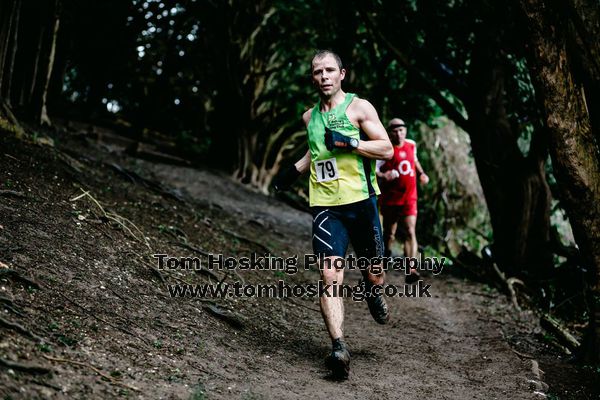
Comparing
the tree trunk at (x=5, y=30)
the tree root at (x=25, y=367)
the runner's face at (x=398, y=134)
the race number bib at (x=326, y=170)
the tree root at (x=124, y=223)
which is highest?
the tree trunk at (x=5, y=30)

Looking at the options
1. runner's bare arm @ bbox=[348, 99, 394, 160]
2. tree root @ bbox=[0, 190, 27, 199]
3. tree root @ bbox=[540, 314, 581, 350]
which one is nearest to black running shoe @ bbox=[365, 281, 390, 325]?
runner's bare arm @ bbox=[348, 99, 394, 160]

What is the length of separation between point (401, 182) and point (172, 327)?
15.3 ft

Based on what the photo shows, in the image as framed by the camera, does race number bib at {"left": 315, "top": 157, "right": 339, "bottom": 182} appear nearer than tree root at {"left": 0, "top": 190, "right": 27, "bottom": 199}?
Yes

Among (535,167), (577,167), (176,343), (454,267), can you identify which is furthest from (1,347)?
(454,267)

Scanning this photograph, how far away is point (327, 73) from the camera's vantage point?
4781 millimetres

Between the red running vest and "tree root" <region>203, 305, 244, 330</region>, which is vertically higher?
the red running vest

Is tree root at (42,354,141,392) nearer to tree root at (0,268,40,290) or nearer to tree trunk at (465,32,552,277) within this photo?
tree root at (0,268,40,290)

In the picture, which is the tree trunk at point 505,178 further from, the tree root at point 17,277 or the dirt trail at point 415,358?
the tree root at point 17,277

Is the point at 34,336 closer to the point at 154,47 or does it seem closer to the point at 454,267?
the point at 454,267

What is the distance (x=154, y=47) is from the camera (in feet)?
59.2

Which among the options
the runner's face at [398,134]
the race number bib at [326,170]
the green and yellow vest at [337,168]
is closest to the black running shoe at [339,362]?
the green and yellow vest at [337,168]

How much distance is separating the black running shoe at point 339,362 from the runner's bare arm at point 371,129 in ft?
4.84

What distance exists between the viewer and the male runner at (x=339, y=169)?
184 inches

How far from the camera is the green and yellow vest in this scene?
475cm
